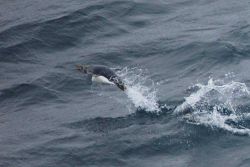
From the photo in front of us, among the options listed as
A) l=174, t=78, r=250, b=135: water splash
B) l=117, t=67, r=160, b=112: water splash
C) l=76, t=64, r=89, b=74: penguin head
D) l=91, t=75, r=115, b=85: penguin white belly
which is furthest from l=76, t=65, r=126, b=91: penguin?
l=174, t=78, r=250, b=135: water splash

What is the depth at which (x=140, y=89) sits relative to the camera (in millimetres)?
16078

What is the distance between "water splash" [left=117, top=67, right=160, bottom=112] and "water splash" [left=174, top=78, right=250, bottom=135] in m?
0.76

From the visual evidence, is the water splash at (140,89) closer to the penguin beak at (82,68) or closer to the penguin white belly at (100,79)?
the penguin white belly at (100,79)

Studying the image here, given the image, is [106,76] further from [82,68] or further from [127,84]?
[82,68]

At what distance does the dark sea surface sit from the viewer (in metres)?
13.6

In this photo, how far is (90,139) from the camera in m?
14.1

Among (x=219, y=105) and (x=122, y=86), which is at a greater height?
(x=122, y=86)

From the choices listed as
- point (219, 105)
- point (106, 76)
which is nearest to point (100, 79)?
point (106, 76)

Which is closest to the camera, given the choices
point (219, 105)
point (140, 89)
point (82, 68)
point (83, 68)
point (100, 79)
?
point (219, 105)

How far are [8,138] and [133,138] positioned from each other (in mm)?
3034

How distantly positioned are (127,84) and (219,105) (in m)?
2.55

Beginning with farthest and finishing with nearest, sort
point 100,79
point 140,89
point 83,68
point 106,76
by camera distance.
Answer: point 83,68 → point 140,89 → point 100,79 → point 106,76

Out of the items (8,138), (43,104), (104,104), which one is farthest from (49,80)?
(8,138)

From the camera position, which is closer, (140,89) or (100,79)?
(100,79)
